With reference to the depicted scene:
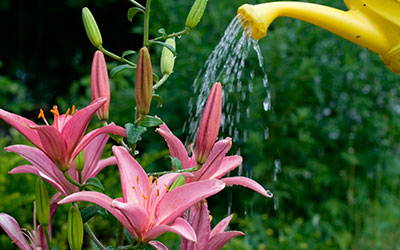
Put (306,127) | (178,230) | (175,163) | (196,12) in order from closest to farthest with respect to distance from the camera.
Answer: (178,230), (175,163), (196,12), (306,127)

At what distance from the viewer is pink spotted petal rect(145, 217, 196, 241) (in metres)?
0.59

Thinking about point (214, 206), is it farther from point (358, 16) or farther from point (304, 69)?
point (358, 16)

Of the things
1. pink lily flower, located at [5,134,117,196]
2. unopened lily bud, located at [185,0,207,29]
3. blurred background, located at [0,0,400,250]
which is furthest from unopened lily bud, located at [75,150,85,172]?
blurred background, located at [0,0,400,250]

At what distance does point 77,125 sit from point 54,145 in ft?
0.13

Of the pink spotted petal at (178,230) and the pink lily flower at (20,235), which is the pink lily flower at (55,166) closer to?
the pink lily flower at (20,235)

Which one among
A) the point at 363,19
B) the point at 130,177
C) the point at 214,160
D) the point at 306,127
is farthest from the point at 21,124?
the point at 306,127

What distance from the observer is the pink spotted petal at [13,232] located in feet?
2.40

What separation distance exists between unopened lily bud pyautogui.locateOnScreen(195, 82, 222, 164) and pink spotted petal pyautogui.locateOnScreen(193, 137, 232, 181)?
1 cm

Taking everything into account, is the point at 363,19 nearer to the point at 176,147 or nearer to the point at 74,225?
the point at 176,147

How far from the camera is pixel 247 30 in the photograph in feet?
2.82

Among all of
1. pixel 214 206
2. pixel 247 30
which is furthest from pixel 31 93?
pixel 247 30

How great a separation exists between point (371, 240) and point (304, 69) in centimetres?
80

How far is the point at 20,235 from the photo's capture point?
2.43 ft

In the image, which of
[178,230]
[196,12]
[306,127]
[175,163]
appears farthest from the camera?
[306,127]
